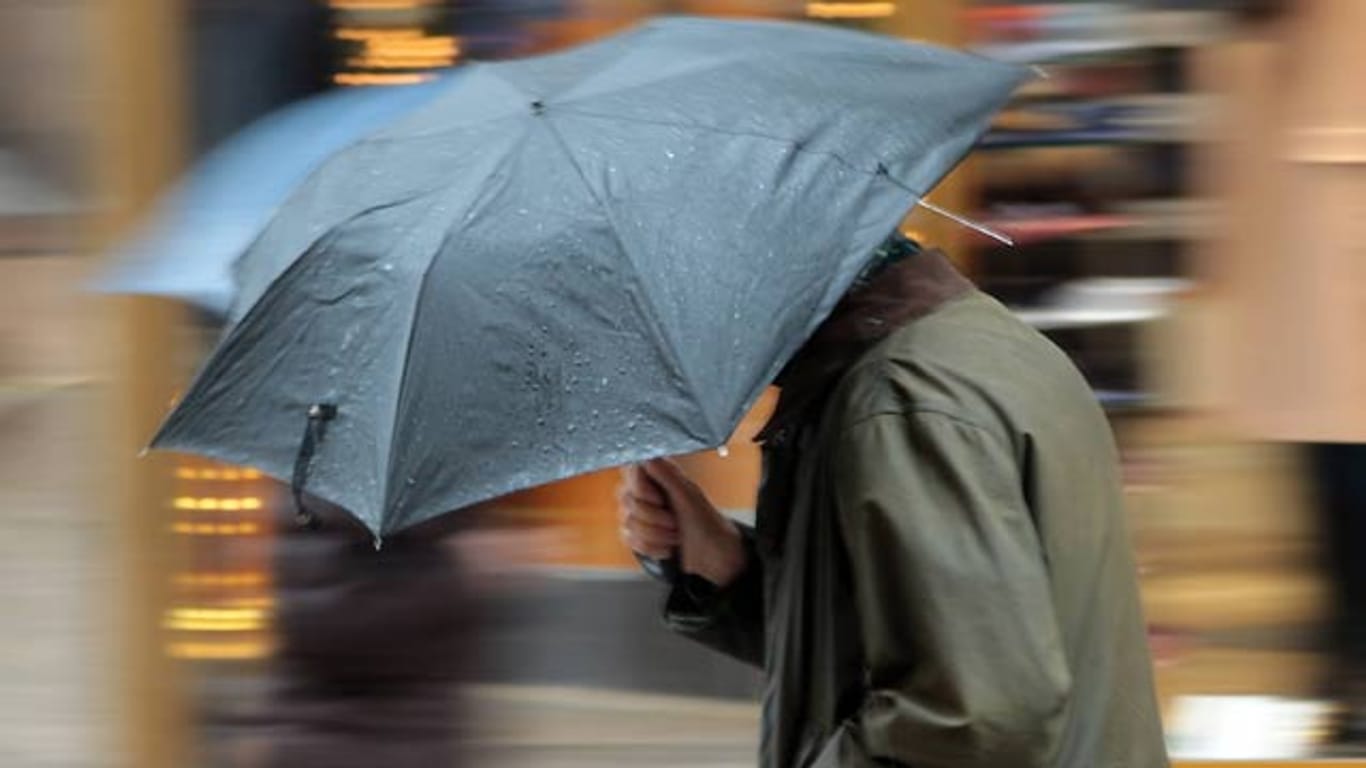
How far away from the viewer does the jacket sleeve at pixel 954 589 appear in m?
2.44

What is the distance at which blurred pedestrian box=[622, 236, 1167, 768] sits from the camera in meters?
2.44

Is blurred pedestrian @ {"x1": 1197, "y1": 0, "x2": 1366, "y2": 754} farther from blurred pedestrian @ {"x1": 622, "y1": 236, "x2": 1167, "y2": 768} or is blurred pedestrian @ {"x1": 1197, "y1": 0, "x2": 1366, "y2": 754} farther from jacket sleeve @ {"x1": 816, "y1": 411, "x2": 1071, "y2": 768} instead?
jacket sleeve @ {"x1": 816, "y1": 411, "x2": 1071, "y2": 768}

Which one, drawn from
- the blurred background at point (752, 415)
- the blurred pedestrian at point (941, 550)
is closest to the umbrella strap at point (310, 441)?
the blurred pedestrian at point (941, 550)

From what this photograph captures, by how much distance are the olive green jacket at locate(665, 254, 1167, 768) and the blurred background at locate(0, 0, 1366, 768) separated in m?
2.01

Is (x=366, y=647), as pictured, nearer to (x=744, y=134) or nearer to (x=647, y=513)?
(x=647, y=513)

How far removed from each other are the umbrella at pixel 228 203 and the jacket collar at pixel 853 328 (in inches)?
30.9

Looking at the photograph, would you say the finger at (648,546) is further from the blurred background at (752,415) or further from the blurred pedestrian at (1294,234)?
the blurred pedestrian at (1294,234)

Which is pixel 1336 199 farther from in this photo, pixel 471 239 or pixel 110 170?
pixel 471 239

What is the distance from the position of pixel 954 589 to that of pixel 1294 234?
288 cm

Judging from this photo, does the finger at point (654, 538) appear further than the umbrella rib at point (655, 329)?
Yes

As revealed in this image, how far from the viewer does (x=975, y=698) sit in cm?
243

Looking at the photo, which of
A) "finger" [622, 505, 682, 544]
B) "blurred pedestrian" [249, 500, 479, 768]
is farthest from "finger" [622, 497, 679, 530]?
"blurred pedestrian" [249, 500, 479, 768]

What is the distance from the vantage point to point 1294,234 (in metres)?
5.09

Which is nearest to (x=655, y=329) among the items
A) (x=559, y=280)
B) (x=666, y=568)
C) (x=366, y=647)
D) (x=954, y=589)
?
(x=559, y=280)
